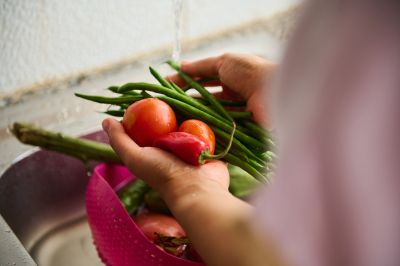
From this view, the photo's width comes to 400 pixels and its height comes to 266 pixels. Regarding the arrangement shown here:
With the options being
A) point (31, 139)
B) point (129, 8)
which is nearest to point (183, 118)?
point (31, 139)

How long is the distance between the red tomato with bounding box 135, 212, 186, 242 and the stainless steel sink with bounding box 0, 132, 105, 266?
172 mm

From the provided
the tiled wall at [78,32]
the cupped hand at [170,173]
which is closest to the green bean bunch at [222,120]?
the cupped hand at [170,173]

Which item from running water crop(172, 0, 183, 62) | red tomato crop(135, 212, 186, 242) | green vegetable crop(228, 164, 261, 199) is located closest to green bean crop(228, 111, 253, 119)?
green vegetable crop(228, 164, 261, 199)

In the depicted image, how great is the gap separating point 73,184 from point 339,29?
0.93 m

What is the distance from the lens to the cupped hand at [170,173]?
64cm

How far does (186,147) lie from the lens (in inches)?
Result: 27.3

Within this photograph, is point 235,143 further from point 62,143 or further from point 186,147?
point 62,143

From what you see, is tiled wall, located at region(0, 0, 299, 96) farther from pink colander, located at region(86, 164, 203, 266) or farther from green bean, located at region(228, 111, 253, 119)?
green bean, located at region(228, 111, 253, 119)

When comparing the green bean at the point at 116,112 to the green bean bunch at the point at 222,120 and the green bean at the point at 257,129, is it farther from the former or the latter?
the green bean at the point at 257,129

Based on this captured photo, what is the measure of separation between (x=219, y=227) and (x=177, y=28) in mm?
930

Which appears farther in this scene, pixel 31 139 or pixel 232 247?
pixel 31 139

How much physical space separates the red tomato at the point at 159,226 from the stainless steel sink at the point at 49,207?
172 mm

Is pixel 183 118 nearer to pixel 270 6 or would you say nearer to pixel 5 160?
pixel 5 160

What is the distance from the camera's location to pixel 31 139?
0.99 m
